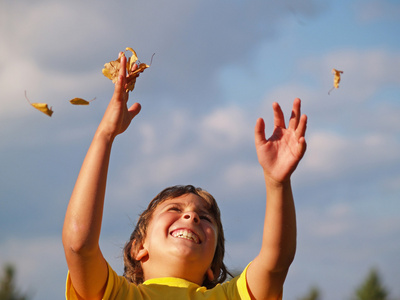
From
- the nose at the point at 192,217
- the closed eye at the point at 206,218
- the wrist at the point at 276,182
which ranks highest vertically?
the closed eye at the point at 206,218

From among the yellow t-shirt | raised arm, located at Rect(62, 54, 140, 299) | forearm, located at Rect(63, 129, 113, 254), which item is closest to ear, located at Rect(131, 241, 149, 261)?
the yellow t-shirt

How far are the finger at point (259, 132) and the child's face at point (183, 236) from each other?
1.14 meters

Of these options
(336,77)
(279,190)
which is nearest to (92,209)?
(279,190)

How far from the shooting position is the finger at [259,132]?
3957mm

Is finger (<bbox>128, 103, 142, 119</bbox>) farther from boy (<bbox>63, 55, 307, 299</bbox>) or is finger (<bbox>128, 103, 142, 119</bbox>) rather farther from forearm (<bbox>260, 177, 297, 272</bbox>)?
forearm (<bbox>260, 177, 297, 272</bbox>)

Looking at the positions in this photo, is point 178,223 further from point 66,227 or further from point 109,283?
point 66,227

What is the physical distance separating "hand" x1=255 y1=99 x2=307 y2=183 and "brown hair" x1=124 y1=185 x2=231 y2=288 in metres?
1.44

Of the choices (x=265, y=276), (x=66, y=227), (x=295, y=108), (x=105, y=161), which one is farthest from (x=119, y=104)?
(x=265, y=276)

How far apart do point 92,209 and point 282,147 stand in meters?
1.29

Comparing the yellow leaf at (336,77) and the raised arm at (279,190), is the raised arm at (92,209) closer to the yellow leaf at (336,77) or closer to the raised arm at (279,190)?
the raised arm at (279,190)

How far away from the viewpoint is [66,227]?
12.9ft

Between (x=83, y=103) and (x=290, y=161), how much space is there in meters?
1.56

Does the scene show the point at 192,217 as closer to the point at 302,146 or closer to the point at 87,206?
the point at 87,206

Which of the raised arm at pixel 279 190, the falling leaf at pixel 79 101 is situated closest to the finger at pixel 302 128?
the raised arm at pixel 279 190
